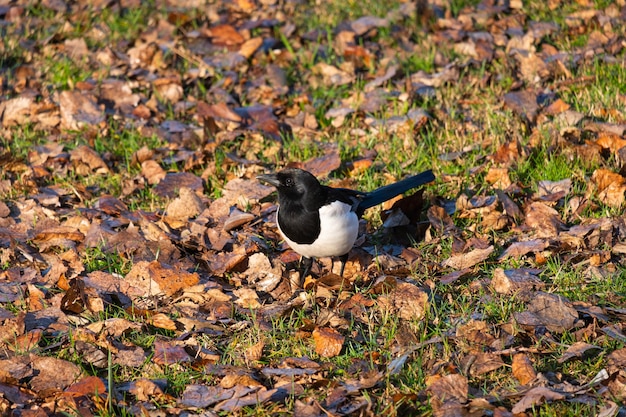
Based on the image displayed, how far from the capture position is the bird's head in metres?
4.62

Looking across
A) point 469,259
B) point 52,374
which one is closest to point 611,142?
point 469,259

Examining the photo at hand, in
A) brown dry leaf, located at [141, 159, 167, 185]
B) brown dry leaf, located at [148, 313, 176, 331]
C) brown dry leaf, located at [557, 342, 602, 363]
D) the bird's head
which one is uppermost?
the bird's head

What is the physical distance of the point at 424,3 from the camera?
7648 mm

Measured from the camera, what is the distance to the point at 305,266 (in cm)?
486

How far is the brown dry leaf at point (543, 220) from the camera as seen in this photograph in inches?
188

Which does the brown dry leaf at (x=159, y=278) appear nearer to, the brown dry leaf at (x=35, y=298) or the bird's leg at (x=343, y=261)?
the brown dry leaf at (x=35, y=298)

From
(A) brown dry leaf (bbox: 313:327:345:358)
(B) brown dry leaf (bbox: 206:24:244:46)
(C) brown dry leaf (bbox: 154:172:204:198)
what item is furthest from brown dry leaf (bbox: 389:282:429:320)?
(B) brown dry leaf (bbox: 206:24:244:46)

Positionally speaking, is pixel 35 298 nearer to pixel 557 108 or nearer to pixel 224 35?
pixel 557 108

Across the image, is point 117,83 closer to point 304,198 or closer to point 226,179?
point 226,179

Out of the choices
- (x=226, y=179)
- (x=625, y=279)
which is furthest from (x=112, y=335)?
(x=625, y=279)

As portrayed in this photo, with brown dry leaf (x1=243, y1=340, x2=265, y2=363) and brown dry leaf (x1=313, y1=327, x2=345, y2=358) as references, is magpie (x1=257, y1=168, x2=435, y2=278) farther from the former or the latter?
brown dry leaf (x1=243, y1=340, x2=265, y2=363)

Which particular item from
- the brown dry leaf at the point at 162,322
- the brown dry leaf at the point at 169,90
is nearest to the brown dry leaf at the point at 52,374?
the brown dry leaf at the point at 162,322

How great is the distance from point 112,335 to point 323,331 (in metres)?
1.00

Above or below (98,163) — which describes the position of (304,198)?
above
